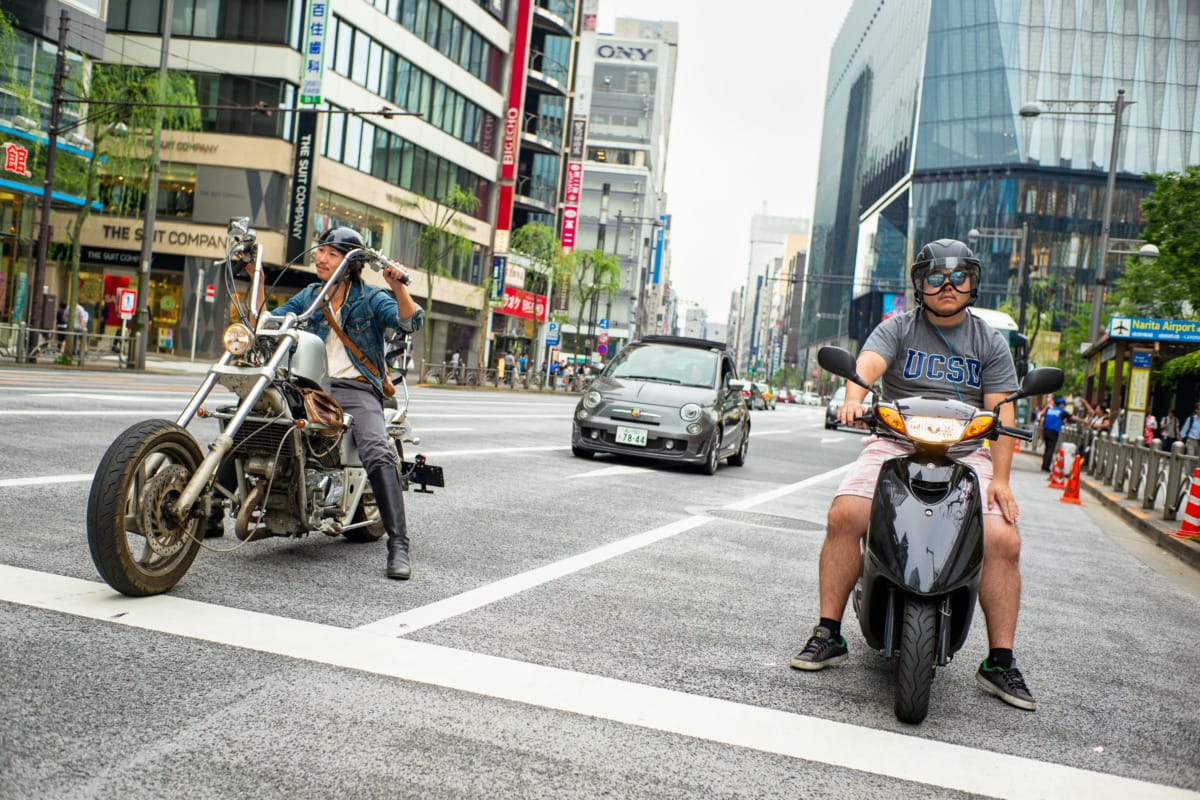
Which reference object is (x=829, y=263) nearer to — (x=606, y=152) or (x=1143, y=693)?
(x=606, y=152)

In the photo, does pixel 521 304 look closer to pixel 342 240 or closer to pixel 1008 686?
pixel 342 240

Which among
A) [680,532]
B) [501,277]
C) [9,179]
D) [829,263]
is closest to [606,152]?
[829,263]

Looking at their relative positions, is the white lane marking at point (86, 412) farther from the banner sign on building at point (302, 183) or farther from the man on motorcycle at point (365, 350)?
the banner sign on building at point (302, 183)

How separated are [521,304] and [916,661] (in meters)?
61.8

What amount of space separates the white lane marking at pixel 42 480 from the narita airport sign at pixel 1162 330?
2198cm

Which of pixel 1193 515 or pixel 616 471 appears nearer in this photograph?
pixel 1193 515

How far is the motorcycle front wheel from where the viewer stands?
4.00m

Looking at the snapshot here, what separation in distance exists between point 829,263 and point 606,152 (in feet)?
166

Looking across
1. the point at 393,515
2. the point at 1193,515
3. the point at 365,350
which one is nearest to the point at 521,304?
the point at 1193,515

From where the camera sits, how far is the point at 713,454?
13.6 meters

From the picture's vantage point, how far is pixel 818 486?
13844mm

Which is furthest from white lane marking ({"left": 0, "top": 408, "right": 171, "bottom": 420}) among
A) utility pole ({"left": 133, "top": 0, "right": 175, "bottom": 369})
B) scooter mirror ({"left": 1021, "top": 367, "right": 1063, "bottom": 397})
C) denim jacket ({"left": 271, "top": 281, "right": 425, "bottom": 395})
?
utility pole ({"left": 133, "top": 0, "right": 175, "bottom": 369})

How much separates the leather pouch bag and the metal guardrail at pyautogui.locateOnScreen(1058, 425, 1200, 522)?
9.81m

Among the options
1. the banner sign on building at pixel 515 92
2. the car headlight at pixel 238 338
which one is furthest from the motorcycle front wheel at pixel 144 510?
the banner sign on building at pixel 515 92
